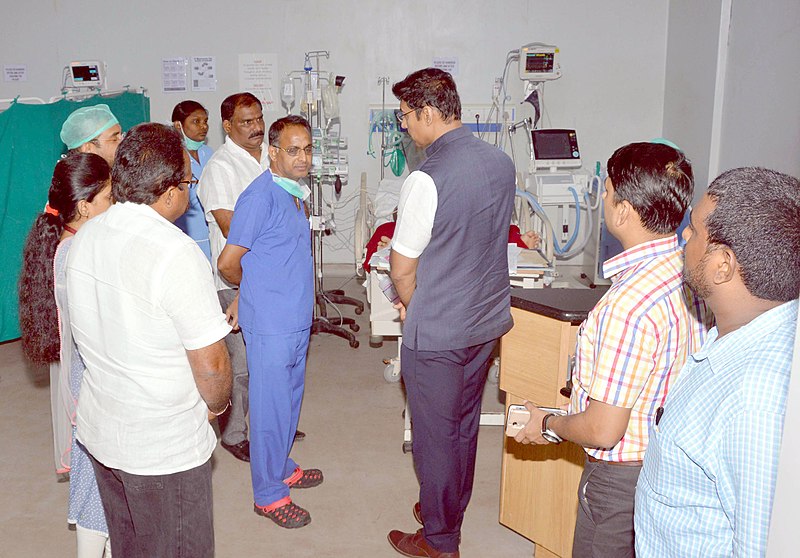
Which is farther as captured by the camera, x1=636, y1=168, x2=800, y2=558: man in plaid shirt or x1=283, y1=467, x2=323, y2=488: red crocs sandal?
x1=283, y1=467, x2=323, y2=488: red crocs sandal

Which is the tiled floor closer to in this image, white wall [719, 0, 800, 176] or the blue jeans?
the blue jeans

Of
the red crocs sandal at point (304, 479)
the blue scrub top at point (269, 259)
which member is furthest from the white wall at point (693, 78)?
the blue scrub top at point (269, 259)

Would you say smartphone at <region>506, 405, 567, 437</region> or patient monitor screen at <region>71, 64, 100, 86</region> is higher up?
patient monitor screen at <region>71, 64, 100, 86</region>

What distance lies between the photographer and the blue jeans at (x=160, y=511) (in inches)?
70.3

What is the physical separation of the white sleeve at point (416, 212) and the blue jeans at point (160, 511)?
0.86m

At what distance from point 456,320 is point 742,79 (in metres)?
3.69

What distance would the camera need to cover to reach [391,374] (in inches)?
176

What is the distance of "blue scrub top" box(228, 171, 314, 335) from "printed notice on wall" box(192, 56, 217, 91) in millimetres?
4101

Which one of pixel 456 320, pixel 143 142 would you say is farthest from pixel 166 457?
pixel 456 320

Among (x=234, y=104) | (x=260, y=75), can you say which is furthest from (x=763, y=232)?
A: (x=260, y=75)

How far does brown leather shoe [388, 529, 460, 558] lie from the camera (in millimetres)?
2657

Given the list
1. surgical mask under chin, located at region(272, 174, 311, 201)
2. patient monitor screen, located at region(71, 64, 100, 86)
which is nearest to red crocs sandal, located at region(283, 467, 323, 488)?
surgical mask under chin, located at region(272, 174, 311, 201)

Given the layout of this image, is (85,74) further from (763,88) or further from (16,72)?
(763,88)

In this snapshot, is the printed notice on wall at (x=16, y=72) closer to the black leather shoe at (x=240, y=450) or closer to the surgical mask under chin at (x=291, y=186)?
the black leather shoe at (x=240, y=450)
